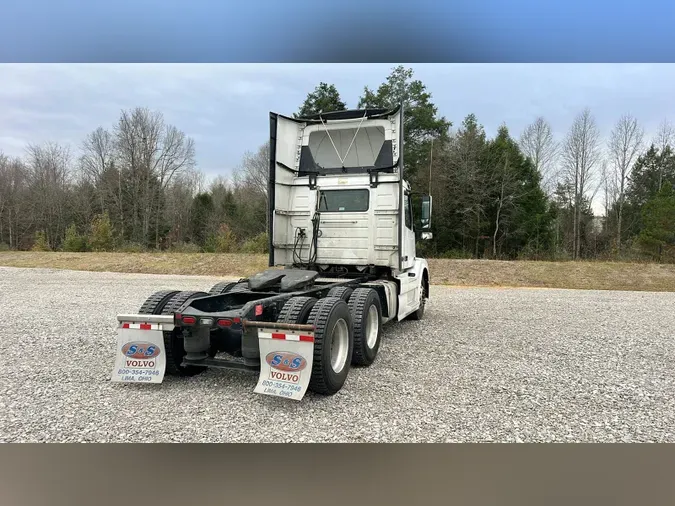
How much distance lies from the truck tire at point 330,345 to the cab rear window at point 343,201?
2680 millimetres

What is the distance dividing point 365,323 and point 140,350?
2.56 m

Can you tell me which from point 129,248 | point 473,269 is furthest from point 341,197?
point 129,248

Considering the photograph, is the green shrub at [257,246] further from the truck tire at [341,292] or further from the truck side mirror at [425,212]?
the truck tire at [341,292]

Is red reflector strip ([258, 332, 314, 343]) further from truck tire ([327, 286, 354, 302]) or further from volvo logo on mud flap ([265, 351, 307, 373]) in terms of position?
truck tire ([327, 286, 354, 302])

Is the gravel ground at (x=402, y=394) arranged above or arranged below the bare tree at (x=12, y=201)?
below

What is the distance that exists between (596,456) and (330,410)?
7.18 feet

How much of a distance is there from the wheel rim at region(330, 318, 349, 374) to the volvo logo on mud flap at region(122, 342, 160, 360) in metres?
1.84

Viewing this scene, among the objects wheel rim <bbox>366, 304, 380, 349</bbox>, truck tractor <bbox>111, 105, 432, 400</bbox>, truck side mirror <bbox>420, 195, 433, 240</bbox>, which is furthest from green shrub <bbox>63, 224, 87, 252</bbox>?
wheel rim <bbox>366, 304, 380, 349</bbox>

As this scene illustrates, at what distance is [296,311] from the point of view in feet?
15.4

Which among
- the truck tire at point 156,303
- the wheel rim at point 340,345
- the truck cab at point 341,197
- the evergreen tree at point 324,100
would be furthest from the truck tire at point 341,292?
the evergreen tree at point 324,100

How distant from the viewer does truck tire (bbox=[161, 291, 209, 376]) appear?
16.1 ft

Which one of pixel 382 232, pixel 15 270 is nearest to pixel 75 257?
pixel 15 270

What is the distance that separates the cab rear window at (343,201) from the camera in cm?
741

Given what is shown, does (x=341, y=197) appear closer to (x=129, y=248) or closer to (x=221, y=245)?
(x=221, y=245)
